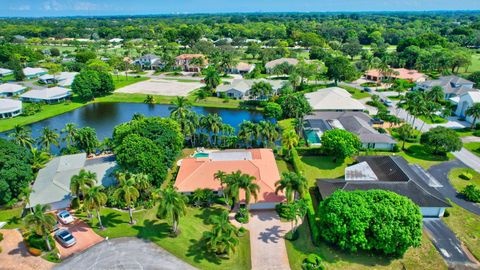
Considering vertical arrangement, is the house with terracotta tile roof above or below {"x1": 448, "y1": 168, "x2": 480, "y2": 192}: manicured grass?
above

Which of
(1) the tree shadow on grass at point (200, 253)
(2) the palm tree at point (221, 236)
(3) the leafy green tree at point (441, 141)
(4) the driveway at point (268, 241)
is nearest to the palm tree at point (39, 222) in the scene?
(1) the tree shadow on grass at point (200, 253)

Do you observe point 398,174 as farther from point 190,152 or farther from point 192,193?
point 190,152

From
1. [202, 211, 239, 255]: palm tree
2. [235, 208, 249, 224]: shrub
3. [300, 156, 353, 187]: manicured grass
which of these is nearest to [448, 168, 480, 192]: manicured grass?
[300, 156, 353, 187]: manicured grass

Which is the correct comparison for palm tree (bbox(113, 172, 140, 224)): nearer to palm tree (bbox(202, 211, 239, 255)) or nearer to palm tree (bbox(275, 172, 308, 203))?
palm tree (bbox(202, 211, 239, 255))

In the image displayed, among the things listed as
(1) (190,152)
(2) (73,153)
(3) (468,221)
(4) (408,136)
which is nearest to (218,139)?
(1) (190,152)

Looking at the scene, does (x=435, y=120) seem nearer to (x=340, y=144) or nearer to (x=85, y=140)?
(x=340, y=144)

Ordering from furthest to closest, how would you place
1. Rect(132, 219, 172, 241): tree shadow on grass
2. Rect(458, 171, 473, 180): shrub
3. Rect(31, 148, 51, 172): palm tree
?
Rect(31, 148, 51, 172): palm tree < Rect(458, 171, 473, 180): shrub < Rect(132, 219, 172, 241): tree shadow on grass

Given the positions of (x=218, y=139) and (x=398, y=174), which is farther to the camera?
(x=218, y=139)
